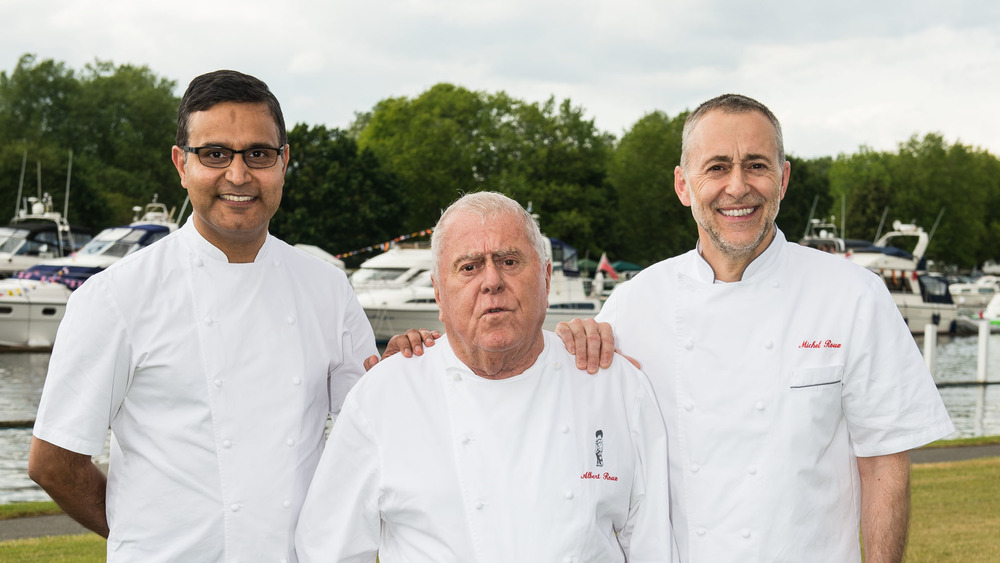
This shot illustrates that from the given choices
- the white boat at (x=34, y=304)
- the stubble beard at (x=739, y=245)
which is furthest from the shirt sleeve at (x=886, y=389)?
the white boat at (x=34, y=304)

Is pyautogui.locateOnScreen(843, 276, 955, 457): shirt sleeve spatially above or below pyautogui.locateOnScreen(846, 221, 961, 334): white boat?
above

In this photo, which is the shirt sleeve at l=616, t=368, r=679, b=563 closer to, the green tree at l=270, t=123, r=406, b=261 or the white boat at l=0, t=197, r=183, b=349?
the white boat at l=0, t=197, r=183, b=349

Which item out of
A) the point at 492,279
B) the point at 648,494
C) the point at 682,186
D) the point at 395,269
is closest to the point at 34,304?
the point at 395,269

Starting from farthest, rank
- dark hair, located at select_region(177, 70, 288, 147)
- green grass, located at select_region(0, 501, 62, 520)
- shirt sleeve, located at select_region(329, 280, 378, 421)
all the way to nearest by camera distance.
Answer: green grass, located at select_region(0, 501, 62, 520) < shirt sleeve, located at select_region(329, 280, 378, 421) < dark hair, located at select_region(177, 70, 288, 147)

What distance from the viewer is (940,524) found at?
6984 millimetres

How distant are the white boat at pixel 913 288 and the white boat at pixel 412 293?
1453 centimetres

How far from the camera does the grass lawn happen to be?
6.05 meters

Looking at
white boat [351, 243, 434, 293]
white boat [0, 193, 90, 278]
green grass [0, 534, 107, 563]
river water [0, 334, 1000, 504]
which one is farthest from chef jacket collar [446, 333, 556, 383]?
white boat [0, 193, 90, 278]

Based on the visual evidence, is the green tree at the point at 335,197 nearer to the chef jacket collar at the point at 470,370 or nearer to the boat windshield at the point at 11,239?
the boat windshield at the point at 11,239

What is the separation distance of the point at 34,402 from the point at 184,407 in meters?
14.8

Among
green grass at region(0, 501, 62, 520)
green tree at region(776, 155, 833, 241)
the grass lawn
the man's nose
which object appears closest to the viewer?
the man's nose

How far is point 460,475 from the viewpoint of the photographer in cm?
261

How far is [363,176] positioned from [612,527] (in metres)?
46.5

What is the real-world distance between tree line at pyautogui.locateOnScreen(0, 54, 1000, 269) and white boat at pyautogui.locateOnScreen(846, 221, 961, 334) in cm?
1336
